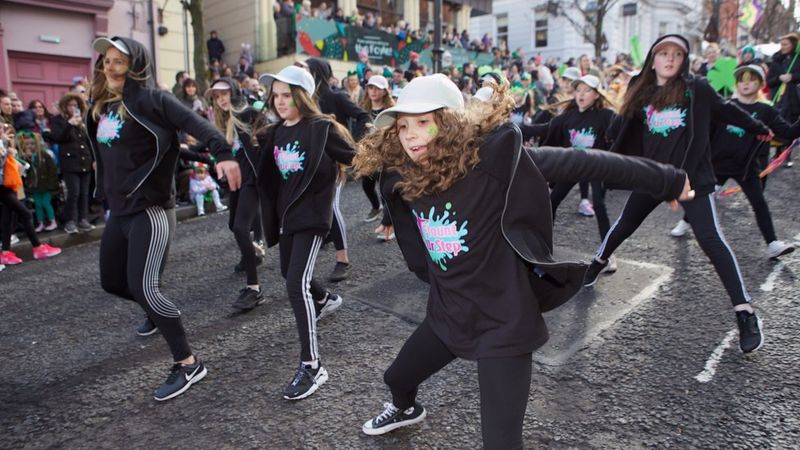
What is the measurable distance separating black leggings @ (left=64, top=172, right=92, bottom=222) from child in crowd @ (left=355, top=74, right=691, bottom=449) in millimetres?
7228

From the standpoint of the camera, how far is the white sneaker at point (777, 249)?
16.7ft

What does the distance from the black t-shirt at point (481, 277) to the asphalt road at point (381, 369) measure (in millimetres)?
855

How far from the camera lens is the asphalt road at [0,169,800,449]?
2760mm

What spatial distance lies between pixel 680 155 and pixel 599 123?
2.21 meters

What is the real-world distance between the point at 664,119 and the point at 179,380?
3698 millimetres

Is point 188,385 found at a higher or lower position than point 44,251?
lower

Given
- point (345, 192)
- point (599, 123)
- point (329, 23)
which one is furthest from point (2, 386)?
point (329, 23)

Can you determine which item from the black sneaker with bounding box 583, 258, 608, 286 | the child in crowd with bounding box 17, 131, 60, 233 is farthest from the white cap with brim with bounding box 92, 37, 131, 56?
the child in crowd with bounding box 17, 131, 60, 233

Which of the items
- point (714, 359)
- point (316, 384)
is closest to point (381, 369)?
point (316, 384)

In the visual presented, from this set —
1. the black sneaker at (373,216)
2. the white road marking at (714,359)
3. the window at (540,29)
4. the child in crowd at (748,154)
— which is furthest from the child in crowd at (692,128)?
the window at (540,29)

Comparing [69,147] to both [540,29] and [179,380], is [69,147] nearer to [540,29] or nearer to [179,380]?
[179,380]

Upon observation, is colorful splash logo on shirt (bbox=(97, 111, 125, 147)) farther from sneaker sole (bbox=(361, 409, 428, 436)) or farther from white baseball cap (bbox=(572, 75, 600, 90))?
white baseball cap (bbox=(572, 75, 600, 90))

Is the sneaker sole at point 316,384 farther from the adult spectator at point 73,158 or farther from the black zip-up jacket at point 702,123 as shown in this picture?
the adult spectator at point 73,158

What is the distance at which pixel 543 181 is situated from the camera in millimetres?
2068
